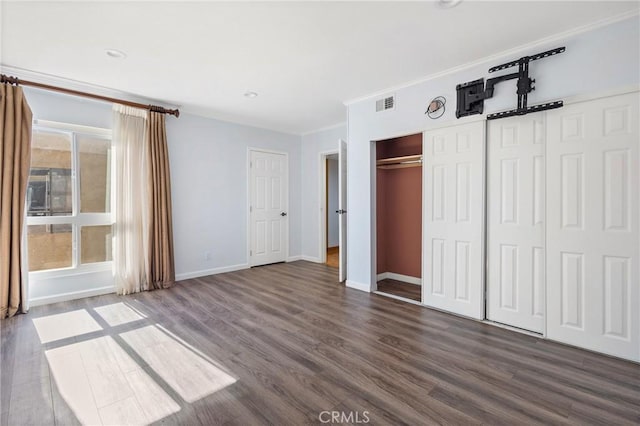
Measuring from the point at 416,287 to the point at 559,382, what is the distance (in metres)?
2.27

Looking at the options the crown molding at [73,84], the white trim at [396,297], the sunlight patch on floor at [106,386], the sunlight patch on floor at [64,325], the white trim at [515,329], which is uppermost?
the crown molding at [73,84]

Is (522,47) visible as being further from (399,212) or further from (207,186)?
(207,186)

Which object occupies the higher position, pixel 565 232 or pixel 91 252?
pixel 565 232

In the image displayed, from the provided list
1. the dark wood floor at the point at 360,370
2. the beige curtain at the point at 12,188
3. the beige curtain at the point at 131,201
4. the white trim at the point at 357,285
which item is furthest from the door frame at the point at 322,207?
the beige curtain at the point at 12,188

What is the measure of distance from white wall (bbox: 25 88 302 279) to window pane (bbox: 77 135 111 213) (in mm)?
291

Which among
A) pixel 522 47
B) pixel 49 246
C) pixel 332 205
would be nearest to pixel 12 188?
pixel 49 246

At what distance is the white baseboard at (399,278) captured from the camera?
4.40 meters

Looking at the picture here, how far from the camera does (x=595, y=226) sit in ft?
7.88

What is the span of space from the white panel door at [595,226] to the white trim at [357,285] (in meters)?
2.01

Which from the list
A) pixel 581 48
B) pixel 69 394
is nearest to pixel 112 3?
pixel 69 394

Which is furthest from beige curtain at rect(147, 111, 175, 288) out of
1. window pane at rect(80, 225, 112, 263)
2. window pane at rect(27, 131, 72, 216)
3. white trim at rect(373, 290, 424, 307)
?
white trim at rect(373, 290, 424, 307)

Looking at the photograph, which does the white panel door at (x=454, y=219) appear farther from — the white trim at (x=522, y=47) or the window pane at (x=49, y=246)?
the window pane at (x=49, y=246)

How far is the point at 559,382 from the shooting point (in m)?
1.99

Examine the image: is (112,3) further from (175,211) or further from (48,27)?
(175,211)
